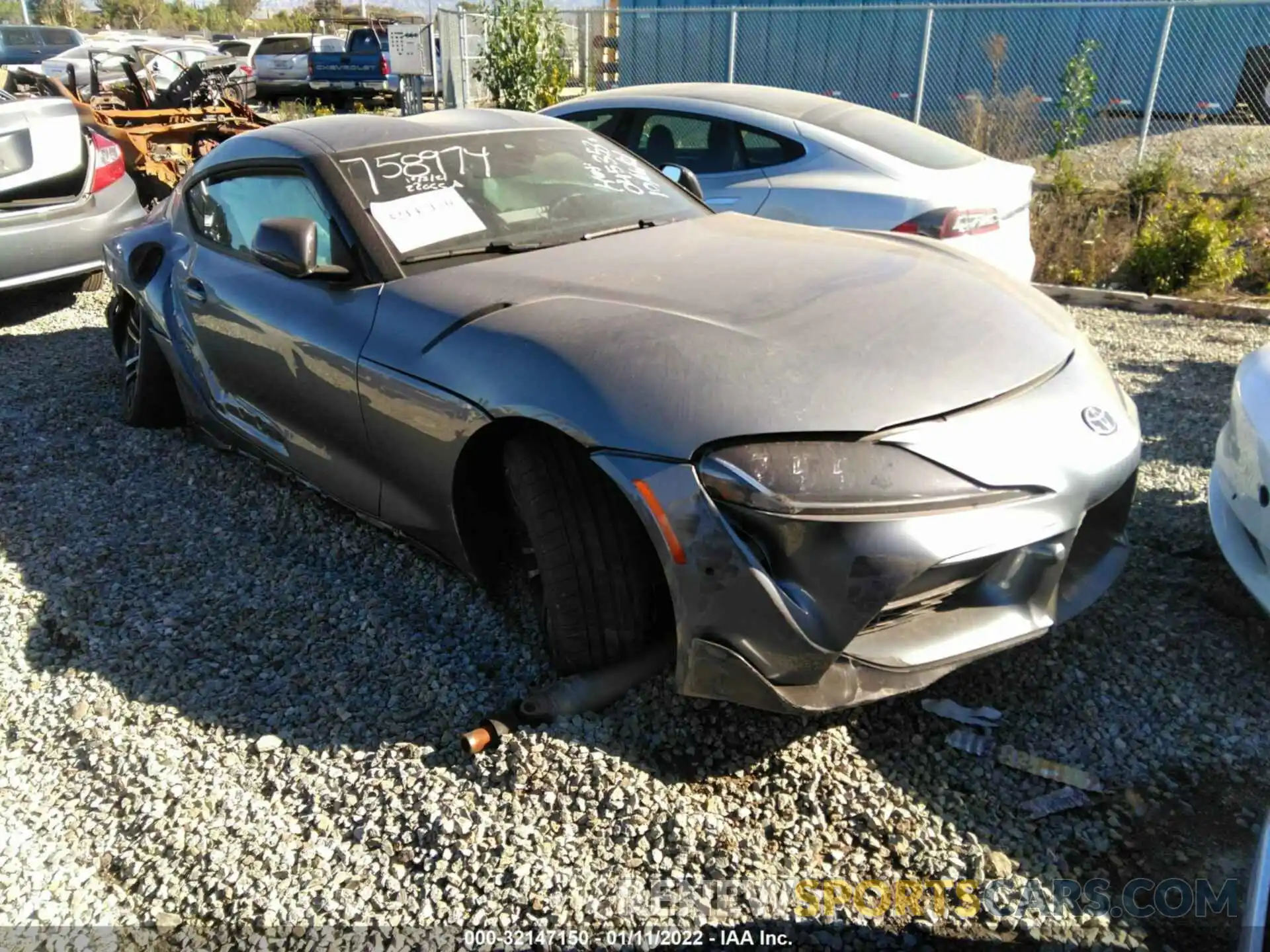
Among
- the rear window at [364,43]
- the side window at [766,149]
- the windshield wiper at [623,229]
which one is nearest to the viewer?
the windshield wiper at [623,229]

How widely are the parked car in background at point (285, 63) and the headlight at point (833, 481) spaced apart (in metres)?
21.8

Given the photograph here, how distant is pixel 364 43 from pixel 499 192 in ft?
65.0

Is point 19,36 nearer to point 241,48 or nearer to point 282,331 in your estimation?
point 241,48

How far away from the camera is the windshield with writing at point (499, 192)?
3.08 m

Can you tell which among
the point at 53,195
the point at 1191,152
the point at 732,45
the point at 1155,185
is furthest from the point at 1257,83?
the point at 53,195

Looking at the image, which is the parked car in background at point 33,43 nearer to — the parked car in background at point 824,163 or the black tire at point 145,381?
the parked car in background at point 824,163

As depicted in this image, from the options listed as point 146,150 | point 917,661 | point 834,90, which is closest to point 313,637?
point 917,661

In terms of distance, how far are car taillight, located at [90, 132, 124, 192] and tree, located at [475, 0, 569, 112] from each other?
571cm

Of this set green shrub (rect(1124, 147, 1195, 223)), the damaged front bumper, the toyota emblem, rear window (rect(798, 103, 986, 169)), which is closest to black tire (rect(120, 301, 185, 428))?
the damaged front bumper

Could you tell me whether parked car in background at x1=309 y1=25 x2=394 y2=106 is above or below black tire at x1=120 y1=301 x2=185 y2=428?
above

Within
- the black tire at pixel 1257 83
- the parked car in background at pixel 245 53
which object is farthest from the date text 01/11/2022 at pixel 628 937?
the parked car in background at pixel 245 53

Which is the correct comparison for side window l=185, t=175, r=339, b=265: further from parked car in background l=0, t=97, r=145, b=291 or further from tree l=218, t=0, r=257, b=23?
tree l=218, t=0, r=257, b=23

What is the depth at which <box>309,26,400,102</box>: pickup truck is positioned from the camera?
20.0 meters

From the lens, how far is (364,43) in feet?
66.7
